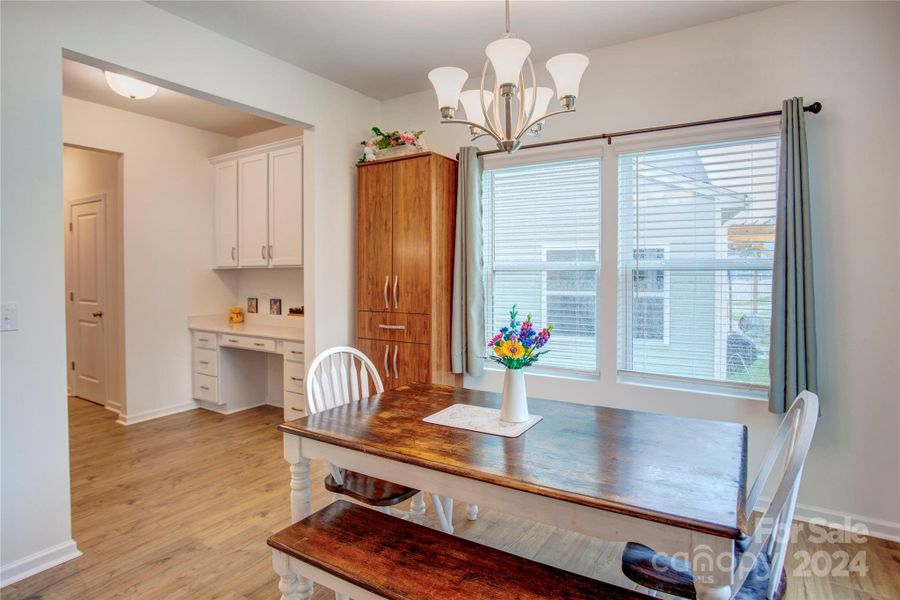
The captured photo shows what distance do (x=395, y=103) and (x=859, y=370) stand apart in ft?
11.4

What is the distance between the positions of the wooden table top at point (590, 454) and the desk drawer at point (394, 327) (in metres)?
1.27

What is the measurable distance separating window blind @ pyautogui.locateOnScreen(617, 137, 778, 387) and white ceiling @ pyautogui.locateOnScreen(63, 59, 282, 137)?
3.02 meters

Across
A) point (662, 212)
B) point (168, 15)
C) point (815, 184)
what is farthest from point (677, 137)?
point (168, 15)

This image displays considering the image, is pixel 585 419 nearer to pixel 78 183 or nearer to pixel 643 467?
pixel 643 467

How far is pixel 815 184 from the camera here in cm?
A: 251

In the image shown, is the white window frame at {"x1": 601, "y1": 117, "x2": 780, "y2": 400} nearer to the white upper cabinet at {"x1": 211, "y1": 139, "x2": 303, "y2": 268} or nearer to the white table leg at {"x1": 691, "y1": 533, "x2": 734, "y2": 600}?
the white table leg at {"x1": 691, "y1": 533, "x2": 734, "y2": 600}

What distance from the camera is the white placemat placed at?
70.9 inches

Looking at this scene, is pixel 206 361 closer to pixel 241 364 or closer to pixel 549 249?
pixel 241 364

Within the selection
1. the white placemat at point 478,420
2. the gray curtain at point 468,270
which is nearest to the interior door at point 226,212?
the gray curtain at point 468,270

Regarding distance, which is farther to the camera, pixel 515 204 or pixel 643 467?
pixel 515 204

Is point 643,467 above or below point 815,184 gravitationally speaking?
below

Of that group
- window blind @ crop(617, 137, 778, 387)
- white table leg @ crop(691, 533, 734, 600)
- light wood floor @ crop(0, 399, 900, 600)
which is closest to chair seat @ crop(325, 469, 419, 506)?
light wood floor @ crop(0, 399, 900, 600)

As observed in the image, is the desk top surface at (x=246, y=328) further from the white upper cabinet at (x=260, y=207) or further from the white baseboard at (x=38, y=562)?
the white baseboard at (x=38, y=562)

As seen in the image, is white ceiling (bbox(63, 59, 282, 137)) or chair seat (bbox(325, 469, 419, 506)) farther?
white ceiling (bbox(63, 59, 282, 137))
